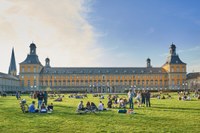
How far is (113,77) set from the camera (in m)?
115

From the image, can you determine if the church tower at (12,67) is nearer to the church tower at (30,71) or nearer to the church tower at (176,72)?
the church tower at (30,71)

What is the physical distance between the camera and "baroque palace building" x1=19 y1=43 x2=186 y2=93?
111938mm

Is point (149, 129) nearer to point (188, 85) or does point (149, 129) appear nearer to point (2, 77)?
point (2, 77)

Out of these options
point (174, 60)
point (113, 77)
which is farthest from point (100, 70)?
point (174, 60)

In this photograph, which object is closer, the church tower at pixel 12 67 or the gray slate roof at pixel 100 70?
the gray slate roof at pixel 100 70

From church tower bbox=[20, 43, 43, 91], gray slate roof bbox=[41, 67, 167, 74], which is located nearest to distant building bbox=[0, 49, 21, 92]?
church tower bbox=[20, 43, 43, 91]

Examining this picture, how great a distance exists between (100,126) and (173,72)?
103682mm

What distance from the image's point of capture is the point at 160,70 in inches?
4596

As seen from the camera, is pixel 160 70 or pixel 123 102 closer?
pixel 123 102

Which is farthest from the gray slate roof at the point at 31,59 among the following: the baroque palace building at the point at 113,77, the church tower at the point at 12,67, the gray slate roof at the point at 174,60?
the gray slate roof at the point at 174,60

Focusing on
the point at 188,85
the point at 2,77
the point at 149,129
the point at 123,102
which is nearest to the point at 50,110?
the point at 123,102

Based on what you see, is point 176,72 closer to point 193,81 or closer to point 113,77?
point 193,81

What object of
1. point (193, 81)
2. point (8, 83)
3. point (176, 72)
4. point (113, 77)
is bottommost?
point (8, 83)

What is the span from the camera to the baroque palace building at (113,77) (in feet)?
367
